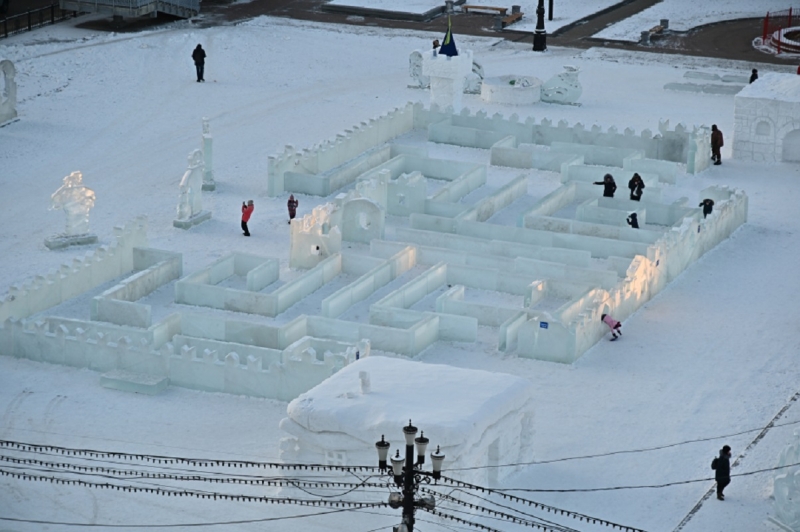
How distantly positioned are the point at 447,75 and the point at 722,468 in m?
23.3

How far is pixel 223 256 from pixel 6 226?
6320 millimetres

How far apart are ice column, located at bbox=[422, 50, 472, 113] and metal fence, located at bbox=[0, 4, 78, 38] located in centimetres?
1767

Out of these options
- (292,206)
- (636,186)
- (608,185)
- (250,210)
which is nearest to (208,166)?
(292,206)

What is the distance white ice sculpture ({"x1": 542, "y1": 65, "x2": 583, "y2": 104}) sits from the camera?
165ft

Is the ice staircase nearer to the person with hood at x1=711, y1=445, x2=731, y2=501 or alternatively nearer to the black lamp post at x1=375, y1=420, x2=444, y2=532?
the person with hood at x1=711, y1=445, x2=731, y2=501

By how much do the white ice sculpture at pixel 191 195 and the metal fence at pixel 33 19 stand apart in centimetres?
2117

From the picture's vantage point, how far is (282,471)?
26.6 meters

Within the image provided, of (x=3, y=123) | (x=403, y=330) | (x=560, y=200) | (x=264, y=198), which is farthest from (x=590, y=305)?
(x=3, y=123)

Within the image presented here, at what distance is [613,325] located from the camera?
32.4m

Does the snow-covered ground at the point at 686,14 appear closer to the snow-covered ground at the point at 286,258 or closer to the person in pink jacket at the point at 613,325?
the snow-covered ground at the point at 286,258

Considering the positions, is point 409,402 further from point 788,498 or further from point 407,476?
point 407,476

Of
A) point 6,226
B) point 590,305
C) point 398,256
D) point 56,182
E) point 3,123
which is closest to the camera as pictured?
point 590,305

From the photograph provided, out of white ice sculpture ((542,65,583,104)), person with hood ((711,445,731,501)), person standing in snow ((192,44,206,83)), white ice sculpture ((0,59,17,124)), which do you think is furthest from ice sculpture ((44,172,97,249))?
white ice sculpture ((542,65,583,104))

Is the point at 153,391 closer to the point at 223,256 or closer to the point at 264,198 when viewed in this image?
the point at 223,256
